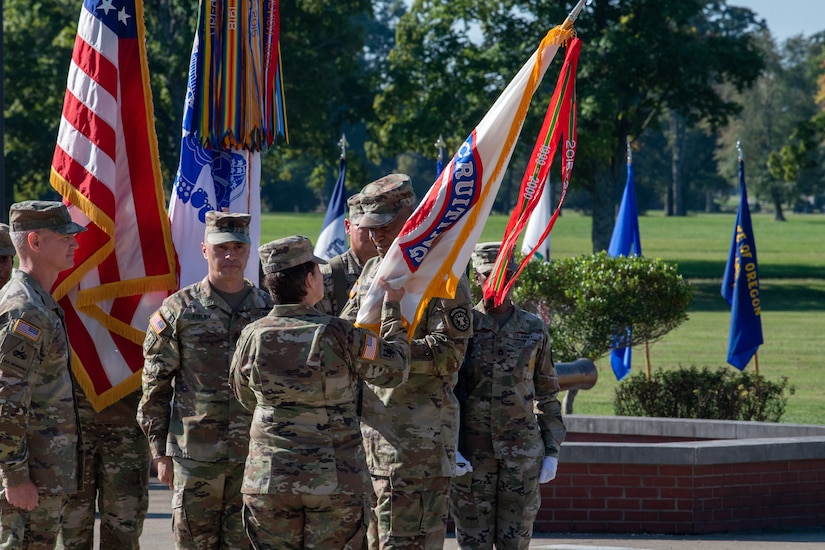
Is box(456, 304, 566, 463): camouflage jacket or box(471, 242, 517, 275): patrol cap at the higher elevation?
box(471, 242, 517, 275): patrol cap

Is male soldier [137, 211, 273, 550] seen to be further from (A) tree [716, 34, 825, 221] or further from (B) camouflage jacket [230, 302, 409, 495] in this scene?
(A) tree [716, 34, 825, 221]

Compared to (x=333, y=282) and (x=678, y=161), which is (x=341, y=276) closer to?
(x=333, y=282)

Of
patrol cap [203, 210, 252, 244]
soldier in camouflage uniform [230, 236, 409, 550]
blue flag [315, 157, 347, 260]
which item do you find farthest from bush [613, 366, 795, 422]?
soldier in camouflage uniform [230, 236, 409, 550]

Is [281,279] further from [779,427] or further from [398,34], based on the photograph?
[398,34]

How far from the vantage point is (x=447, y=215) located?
5.69 metres

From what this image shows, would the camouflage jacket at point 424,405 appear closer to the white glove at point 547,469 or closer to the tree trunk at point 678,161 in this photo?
the white glove at point 547,469

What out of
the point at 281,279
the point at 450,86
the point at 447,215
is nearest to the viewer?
the point at 281,279

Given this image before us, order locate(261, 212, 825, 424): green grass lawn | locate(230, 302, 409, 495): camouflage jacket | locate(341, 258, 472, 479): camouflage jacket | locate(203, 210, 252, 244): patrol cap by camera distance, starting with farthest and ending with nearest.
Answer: locate(261, 212, 825, 424): green grass lawn → locate(203, 210, 252, 244): patrol cap → locate(341, 258, 472, 479): camouflage jacket → locate(230, 302, 409, 495): camouflage jacket

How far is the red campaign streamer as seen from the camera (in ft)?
19.5

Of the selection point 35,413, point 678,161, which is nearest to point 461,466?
point 35,413

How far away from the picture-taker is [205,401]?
5961 mm

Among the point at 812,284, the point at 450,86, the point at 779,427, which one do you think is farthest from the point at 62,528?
the point at 812,284

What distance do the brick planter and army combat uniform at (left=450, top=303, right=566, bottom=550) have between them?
2053mm

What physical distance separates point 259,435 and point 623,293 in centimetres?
800
